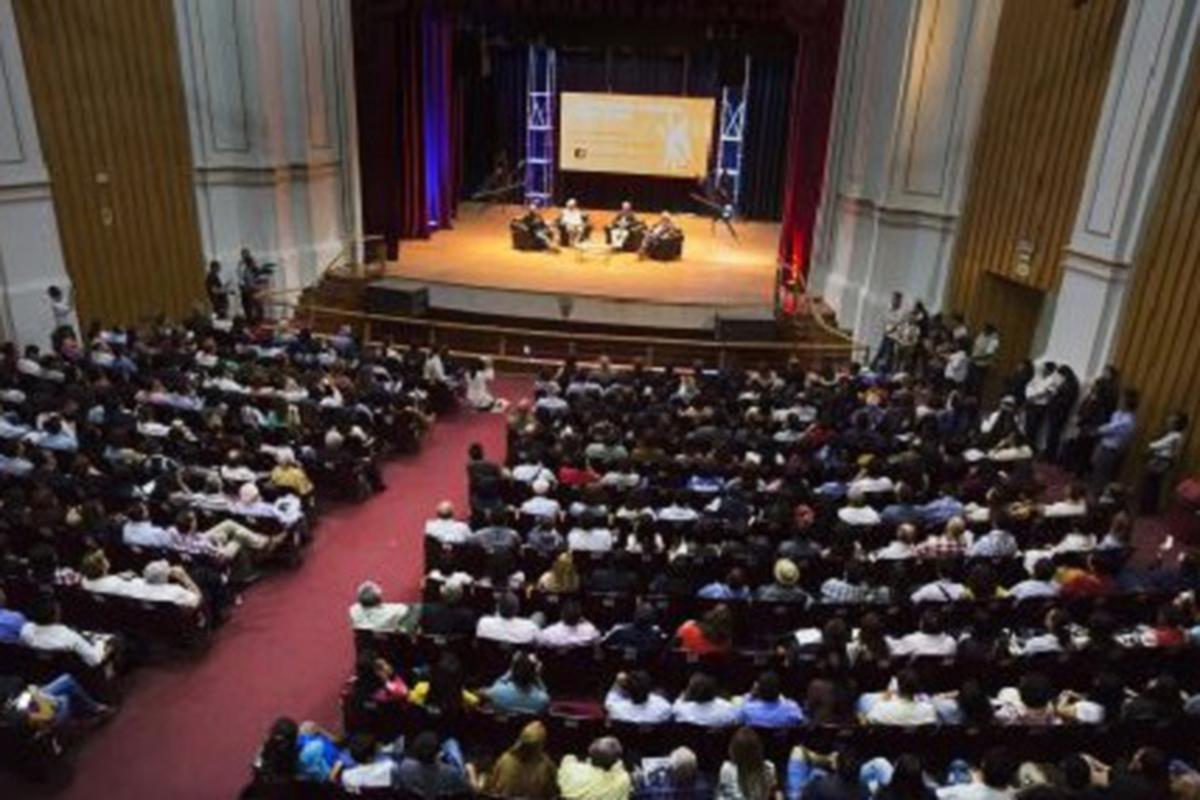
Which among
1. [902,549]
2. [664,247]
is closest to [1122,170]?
[902,549]

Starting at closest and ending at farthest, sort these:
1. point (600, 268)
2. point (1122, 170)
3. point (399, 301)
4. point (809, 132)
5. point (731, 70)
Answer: point (1122, 170) < point (399, 301) < point (809, 132) < point (600, 268) < point (731, 70)

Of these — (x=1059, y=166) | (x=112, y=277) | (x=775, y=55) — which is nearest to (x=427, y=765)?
(x=1059, y=166)

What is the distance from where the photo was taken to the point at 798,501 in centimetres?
725

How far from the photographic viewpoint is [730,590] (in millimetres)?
5848

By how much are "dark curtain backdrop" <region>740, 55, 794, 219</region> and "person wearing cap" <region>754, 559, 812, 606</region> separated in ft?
57.9

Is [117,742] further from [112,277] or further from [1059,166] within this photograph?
[1059,166]

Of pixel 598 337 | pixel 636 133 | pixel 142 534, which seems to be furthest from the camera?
pixel 636 133

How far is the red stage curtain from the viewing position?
49.7ft

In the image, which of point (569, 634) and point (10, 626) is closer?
point (10, 626)

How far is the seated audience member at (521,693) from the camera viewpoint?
4766 millimetres

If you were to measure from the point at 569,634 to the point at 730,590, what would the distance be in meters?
1.15

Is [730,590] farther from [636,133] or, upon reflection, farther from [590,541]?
[636,133]

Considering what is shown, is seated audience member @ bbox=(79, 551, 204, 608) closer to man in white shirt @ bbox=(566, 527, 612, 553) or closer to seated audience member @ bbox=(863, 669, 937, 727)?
man in white shirt @ bbox=(566, 527, 612, 553)

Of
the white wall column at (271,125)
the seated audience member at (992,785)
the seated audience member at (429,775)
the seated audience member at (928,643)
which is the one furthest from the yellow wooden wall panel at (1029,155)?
the white wall column at (271,125)
